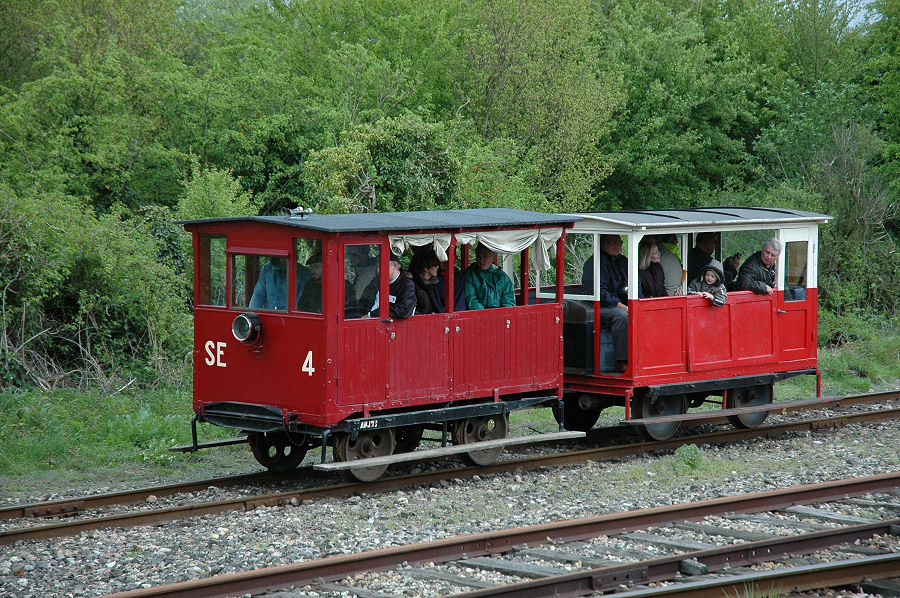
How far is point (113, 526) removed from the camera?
902cm

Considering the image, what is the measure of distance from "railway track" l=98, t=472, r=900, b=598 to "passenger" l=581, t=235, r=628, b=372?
3.41 metres

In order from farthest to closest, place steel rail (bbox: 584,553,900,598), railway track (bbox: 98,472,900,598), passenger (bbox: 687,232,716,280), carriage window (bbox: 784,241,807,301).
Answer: carriage window (bbox: 784,241,807,301)
passenger (bbox: 687,232,716,280)
railway track (bbox: 98,472,900,598)
steel rail (bbox: 584,553,900,598)

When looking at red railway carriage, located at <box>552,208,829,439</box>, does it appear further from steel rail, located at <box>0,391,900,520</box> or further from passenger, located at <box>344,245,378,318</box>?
steel rail, located at <box>0,391,900,520</box>

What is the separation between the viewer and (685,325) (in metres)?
12.9

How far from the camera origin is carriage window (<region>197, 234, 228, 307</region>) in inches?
429

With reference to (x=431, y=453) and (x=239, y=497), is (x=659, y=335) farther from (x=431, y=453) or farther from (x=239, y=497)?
(x=239, y=497)

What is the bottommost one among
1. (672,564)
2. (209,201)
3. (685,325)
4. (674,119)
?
(672,564)

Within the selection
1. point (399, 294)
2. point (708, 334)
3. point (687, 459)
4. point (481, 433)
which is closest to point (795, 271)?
point (708, 334)

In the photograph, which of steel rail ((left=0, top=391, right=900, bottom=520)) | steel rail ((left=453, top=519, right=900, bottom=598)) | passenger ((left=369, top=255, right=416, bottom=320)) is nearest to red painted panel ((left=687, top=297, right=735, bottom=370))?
passenger ((left=369, top=255, right=416, bottom=320))

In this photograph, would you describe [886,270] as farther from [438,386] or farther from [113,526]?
[113,526]

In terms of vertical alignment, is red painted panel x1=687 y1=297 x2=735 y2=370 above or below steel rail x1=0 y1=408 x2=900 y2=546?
above

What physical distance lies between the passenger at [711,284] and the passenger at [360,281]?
4783 millimetres

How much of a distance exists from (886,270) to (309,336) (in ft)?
63.4

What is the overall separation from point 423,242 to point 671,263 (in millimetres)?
3929
